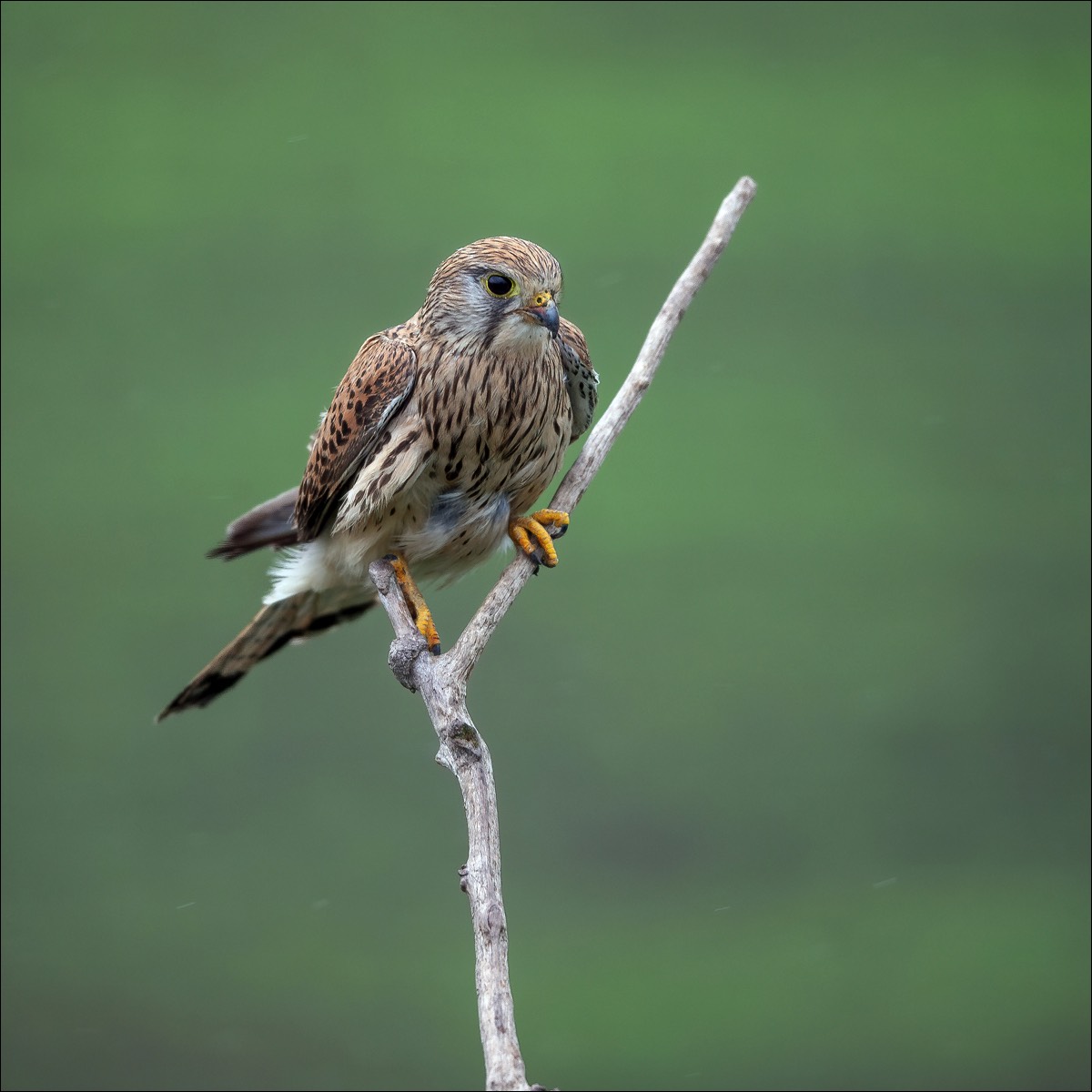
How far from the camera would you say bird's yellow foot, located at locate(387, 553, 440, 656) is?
220 centimetres

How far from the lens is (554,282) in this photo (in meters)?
2.08

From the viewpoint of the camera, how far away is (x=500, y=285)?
210 centimetres

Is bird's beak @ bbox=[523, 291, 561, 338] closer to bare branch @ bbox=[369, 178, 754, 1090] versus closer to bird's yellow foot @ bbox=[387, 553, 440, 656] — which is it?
bare branch @ bbox=[369, 178, 754, 1090]

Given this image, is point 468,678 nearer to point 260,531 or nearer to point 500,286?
point 500,286

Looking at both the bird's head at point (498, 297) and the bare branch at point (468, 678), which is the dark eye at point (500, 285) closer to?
the bird's head at point (498, 297)

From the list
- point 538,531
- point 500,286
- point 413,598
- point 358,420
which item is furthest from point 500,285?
point 413,598

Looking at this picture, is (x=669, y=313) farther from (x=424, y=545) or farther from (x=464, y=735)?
(x=464, y=735)

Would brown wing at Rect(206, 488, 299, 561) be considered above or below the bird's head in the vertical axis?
below

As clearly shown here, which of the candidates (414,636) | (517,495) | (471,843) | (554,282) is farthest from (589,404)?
(471,843)

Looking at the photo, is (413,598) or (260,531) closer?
(413,598)

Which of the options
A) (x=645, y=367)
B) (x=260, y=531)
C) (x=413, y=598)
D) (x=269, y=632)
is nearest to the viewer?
(x=645, y=367)

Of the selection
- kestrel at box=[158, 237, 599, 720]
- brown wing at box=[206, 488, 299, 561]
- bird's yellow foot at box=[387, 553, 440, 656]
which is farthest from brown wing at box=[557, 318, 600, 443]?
brown wing at box=[206, 488, 299, 561]

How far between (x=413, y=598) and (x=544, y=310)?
23.1 inches

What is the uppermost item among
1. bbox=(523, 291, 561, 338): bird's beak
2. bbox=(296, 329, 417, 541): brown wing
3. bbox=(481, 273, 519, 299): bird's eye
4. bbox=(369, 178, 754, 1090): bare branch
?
bbox=(481, 273, 519, 299): bird's eye
